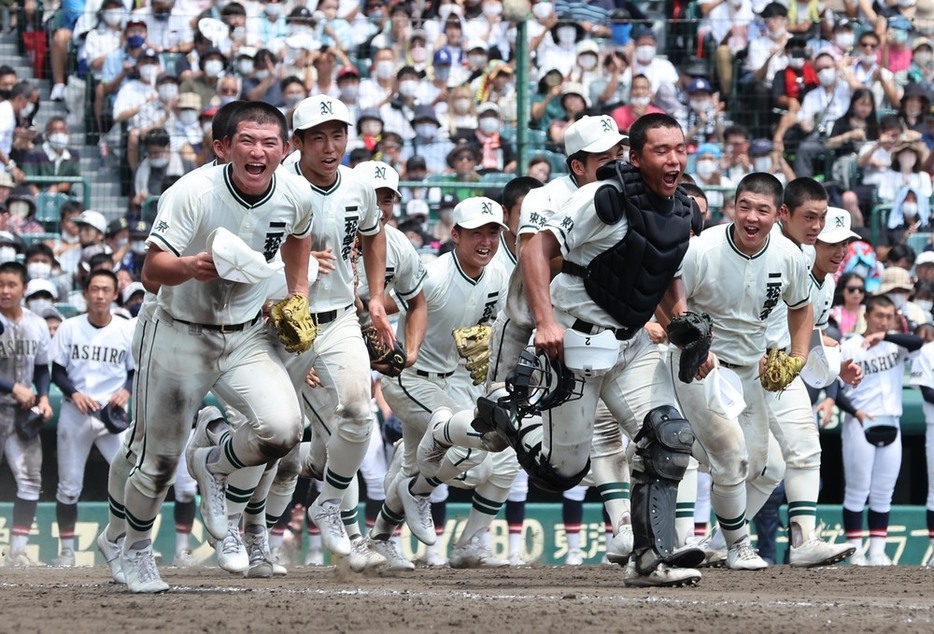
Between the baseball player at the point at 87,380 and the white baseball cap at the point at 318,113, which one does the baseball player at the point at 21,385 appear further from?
the white baseball cap at the point at 318,113

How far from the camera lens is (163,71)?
584 inches

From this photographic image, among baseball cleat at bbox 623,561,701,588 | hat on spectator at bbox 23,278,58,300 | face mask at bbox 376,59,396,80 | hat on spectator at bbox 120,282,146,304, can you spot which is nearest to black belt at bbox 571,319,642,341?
baseball cleat at bbox 623,561,701,588

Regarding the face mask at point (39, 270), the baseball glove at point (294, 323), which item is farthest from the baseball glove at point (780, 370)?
the face mask at point (39, 270)

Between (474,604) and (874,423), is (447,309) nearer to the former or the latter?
(474,604)

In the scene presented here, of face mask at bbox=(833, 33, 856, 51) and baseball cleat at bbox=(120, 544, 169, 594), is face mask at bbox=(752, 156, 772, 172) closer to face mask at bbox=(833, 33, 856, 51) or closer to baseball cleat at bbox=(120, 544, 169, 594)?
face mask at bbox=(833, 33, 856, 51)

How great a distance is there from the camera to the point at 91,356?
11.7 meters

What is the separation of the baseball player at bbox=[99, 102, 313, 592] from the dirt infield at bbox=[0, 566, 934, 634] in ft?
1.88

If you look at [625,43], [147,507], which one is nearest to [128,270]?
[625,43]

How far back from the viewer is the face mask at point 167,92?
14523 millimetres

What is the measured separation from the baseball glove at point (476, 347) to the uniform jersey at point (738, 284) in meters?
1.22

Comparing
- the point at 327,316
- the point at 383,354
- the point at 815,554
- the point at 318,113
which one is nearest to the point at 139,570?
the point at 327,316

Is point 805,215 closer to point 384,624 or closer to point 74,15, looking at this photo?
point 384,624

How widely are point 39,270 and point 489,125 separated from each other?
4301 millimetres

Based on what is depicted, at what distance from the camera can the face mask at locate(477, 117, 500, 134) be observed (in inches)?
571
